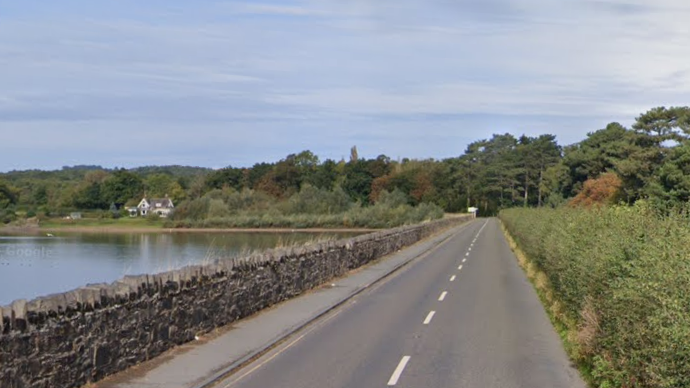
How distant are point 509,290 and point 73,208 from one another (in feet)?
301

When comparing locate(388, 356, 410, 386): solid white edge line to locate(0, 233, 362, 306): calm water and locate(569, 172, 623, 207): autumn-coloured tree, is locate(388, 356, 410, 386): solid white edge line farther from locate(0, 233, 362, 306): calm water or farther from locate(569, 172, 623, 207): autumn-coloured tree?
locate(569, 172, 623, 207): autumn-coloured tree

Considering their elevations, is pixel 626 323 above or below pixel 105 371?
above

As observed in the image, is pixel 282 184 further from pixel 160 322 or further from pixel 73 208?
pixel 160 322

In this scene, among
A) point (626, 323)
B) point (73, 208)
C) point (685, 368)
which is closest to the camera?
point (685, 368)

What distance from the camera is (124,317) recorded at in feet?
40.1

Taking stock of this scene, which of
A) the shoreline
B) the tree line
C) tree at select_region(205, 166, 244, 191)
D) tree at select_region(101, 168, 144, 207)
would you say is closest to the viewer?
the tree line

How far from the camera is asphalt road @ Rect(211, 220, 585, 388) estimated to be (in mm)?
12344

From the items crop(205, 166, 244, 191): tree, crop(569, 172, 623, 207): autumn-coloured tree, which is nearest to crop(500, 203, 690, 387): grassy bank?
crop(569, 172, 623, 207): autumn-coloured tree

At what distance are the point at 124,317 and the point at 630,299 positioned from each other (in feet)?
24.9

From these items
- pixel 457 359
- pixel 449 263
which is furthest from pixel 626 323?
pixel 449 263

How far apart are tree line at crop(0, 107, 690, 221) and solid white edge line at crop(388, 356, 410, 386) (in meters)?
36.4

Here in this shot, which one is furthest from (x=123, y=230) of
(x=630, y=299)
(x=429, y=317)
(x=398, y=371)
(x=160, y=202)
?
(x=630, y=299)

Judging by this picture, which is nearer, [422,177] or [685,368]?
[685,368]

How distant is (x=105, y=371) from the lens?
457 inches
